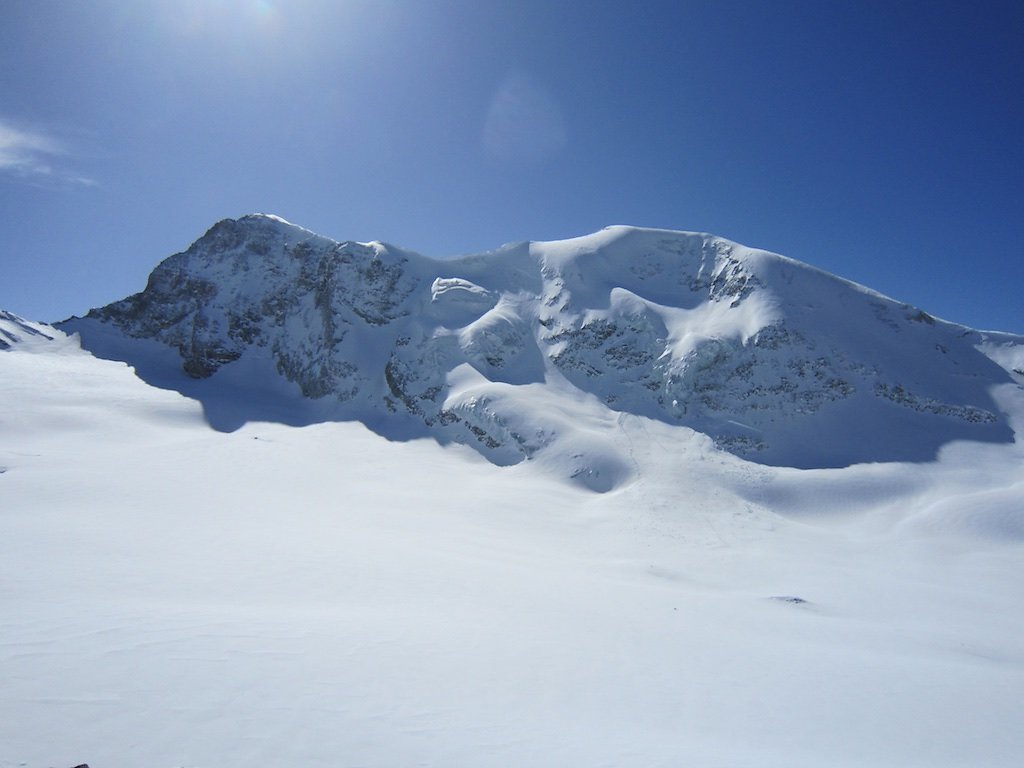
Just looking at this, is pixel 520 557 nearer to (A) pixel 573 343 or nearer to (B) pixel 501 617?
(B) pixel 501 617

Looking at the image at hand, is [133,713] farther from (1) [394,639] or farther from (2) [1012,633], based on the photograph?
(2) [1012,633]

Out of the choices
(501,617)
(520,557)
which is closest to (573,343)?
(520,557)

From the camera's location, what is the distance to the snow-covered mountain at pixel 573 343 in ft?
122

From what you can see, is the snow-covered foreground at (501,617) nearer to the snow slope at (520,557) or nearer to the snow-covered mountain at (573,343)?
the snow slope at (520,557)

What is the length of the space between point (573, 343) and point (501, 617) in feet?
118

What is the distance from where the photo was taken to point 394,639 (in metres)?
9.97

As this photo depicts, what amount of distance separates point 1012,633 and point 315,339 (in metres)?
56.1

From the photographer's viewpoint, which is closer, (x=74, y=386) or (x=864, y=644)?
(x=864, y=644)

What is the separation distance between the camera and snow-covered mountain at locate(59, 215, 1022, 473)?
37.3 meters

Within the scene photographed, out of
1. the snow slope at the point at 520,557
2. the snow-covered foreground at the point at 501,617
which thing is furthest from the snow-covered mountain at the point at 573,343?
the snow-covered foreground at the point at 501,617

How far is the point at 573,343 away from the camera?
4672 centimetres

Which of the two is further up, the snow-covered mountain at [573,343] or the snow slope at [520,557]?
the snow-covered mountain at [573,343]

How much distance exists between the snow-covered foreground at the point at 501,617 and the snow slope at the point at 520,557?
3.3 inches

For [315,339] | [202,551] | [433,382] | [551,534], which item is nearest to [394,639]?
[202,551]
